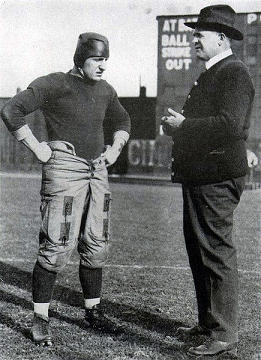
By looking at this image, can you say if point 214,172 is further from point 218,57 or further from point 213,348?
point 213,348

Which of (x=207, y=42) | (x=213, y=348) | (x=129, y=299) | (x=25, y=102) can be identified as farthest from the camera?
(x=129, y=299)

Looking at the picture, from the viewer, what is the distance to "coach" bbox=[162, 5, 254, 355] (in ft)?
11.2

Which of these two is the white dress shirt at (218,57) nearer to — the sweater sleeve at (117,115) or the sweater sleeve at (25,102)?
the sweater sleeve at (117,115)

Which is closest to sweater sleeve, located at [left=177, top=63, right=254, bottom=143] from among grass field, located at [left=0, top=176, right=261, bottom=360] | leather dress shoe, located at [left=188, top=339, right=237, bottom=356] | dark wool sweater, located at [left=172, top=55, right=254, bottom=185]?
dark wool sweater, located at [left=172, top=55, right=254, bottom=185]

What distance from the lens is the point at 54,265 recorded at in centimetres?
365

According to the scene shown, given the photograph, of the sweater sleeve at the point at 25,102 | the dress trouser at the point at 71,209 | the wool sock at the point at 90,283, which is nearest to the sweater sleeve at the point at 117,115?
the dress trouser at the point at 71,209

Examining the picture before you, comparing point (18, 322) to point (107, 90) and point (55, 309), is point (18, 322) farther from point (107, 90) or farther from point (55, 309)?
point (107, 90)

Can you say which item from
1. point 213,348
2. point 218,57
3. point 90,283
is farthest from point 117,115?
point 213,348

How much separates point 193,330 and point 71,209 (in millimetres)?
1159

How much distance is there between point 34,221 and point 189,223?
6.46m

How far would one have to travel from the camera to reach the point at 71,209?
3.70 m

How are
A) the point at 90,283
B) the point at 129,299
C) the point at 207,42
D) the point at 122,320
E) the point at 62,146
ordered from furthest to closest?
the point at 129,299 < the point at 122,320 < the point at 90,283 < the point at 62,146 < the point at 207,42

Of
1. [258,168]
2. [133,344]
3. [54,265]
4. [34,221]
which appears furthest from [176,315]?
[258,168]

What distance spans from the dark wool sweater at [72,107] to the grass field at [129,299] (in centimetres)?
125
